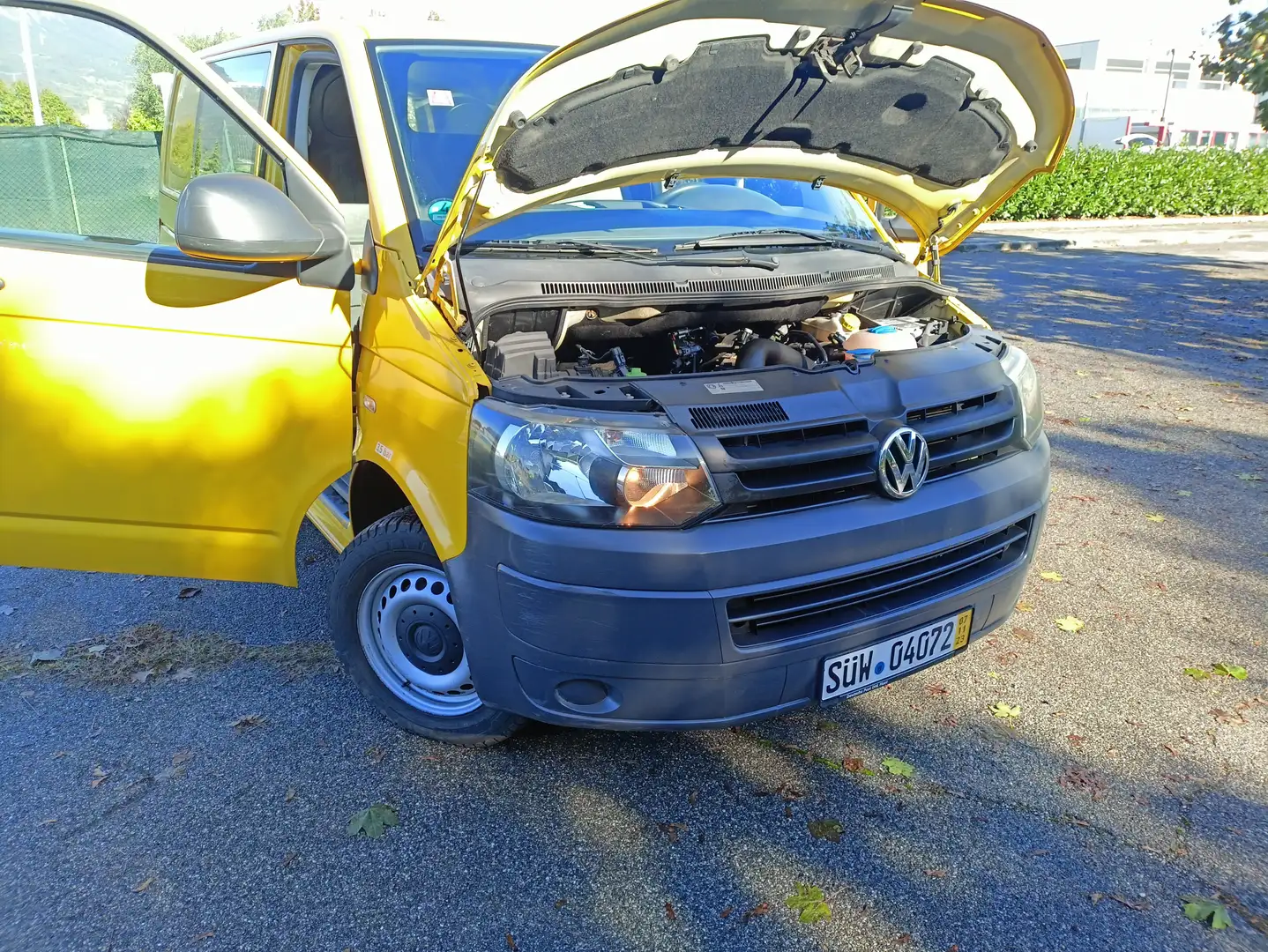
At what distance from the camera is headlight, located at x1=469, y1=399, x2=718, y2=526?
229cm

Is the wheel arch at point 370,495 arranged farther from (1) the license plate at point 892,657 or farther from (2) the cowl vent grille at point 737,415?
(1) the license plate at point 892,657

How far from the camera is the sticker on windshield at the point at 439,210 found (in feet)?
9.52

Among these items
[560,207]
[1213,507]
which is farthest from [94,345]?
[1213,507]

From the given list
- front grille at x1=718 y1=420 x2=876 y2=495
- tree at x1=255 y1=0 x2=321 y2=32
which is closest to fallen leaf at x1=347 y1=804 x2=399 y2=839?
front grille at x1=718 y1=420 x2=876 y2=495

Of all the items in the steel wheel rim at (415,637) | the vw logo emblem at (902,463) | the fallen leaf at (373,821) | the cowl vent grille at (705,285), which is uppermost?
the cowl vent grille at (705,285)

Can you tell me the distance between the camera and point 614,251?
2.99 meters

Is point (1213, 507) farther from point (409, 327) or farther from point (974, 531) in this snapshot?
point (409, 327)

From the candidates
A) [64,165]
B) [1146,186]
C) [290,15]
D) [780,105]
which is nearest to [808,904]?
[780,105]

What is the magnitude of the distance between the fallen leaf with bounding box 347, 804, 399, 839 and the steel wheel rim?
336 mm

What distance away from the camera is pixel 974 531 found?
2674 mm

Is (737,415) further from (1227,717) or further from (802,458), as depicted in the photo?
(1227,717)

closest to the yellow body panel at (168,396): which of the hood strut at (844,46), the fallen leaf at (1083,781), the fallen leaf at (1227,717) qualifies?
the hood strut at (844,46)

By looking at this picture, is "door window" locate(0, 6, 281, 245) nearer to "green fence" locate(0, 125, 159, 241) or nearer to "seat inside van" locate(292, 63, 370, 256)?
"seat inside van" locate(292, 63, 370, 256)

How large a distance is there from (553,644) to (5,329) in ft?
6.95
